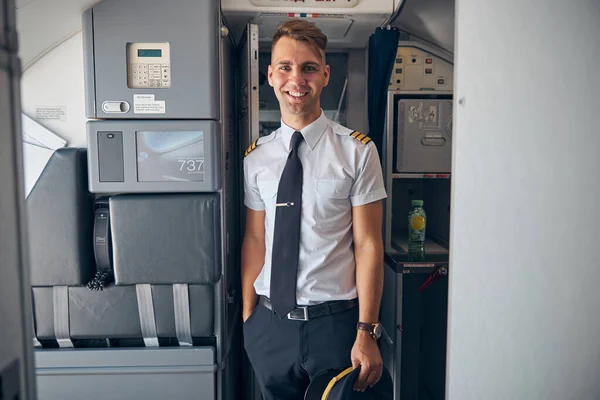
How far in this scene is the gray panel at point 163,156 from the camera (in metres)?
2.13

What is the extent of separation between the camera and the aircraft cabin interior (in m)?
1.65

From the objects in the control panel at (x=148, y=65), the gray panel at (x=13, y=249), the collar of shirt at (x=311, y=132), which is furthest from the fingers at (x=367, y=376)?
the control panel at (x=148, y=65)

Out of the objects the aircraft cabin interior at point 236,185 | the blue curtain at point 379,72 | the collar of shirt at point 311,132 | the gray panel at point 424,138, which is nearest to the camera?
the aircraft cabin interior at point 236,185

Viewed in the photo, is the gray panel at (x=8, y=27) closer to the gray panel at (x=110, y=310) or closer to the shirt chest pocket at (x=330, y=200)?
the shirt chest pocket at (x=330, y=200)

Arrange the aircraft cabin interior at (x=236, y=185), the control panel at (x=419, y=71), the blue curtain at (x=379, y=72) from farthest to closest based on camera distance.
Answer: the control panel at (x=419, y=71)
the blue curtain at (x=379, y=72)
the aircraft cabin interior at (x=236, y=185)

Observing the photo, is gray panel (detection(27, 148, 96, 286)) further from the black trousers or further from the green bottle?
the green bottle

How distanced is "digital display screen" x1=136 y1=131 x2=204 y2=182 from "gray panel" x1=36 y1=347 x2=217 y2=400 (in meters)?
0.92

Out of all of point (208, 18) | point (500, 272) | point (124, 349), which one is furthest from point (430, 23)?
point (124, 349)

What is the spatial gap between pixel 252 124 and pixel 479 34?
136 centimetres

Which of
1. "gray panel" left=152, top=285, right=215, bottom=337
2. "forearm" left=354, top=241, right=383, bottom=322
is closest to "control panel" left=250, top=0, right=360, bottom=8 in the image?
"forearm" left=354, top=241, right=383, bottom=322

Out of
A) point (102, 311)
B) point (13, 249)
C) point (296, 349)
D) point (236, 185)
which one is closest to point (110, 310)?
point (102, 311)

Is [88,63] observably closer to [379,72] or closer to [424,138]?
[379,72]

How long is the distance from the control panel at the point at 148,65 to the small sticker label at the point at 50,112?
441 millimetres

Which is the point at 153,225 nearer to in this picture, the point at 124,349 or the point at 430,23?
the point at 124,349
